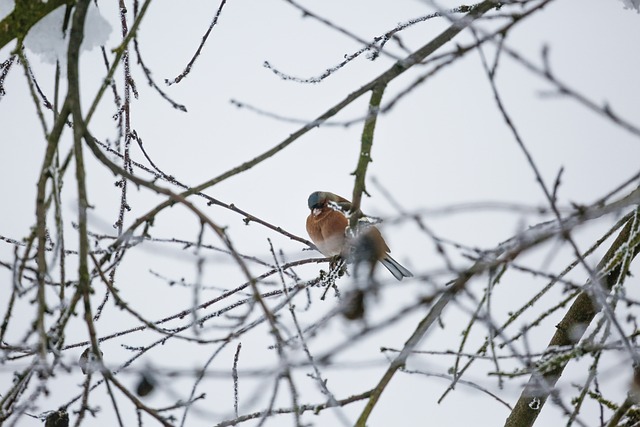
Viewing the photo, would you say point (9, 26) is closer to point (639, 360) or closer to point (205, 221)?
point (205, 221)

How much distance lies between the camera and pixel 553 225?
1368 millimetres

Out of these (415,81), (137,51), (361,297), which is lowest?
(361,297)

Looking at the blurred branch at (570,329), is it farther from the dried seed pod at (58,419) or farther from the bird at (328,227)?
the dried seed pod at (58,419)

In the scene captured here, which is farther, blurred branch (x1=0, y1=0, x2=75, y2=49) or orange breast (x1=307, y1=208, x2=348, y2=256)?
orange breast (x1=307, y1=208, x2=348, y2=256)

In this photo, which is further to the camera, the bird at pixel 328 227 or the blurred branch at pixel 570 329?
the bird at pixel 328 227

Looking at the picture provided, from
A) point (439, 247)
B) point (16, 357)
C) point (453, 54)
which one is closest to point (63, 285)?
point (16, 357)

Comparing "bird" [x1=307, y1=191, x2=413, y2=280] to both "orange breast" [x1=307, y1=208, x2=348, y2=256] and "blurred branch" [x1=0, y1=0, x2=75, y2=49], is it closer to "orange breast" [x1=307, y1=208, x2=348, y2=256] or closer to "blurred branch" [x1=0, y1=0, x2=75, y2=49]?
"orange breast" [x1=307, y1=208, x2=348, y2=256]

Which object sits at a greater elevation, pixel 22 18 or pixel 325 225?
pixel 325 225

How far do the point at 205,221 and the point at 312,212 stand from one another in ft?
10.4

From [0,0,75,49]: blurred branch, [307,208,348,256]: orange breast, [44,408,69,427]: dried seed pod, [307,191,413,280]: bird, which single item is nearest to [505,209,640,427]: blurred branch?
[307,191,413,280]: bird

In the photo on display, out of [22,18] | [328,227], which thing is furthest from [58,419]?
[328,227]

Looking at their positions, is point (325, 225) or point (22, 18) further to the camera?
point (325, 225)

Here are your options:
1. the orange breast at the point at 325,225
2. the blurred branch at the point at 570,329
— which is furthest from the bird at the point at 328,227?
the blurred branch at the point at 570,329

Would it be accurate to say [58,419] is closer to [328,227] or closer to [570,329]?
[570,329]
